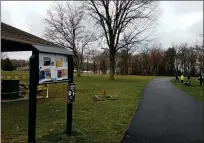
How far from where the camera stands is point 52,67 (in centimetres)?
630

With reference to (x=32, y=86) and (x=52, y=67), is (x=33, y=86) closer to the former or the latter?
(x=32, y=86)

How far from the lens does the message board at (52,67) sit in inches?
233

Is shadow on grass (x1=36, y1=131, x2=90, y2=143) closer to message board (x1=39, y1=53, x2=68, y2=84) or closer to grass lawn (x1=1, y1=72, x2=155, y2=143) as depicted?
grass lawn (x1=1, y1=72, x2=155, y2=143)

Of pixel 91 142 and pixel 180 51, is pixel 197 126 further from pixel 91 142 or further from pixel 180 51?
pixel 180 51

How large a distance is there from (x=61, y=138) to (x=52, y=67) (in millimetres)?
1649

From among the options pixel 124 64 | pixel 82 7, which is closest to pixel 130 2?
pixel 82 7

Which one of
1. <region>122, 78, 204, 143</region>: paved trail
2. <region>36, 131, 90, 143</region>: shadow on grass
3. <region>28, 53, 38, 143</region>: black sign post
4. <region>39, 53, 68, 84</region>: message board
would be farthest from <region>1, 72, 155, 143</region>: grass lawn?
<region>39, 53, 68, 84</region>: message board

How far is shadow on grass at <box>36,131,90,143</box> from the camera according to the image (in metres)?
6.32

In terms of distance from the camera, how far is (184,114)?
10.4m

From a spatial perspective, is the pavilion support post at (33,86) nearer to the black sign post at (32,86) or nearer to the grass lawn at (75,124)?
the black sign post at (32,86)

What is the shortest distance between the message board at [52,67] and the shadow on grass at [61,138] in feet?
4.38

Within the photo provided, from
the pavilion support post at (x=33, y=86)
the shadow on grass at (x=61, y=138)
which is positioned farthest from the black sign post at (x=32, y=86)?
the shadow on grass at (x=61, y=138)

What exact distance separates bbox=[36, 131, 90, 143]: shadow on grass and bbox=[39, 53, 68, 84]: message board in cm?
134

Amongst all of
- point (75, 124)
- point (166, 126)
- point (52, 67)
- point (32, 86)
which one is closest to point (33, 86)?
point (32, 86)
